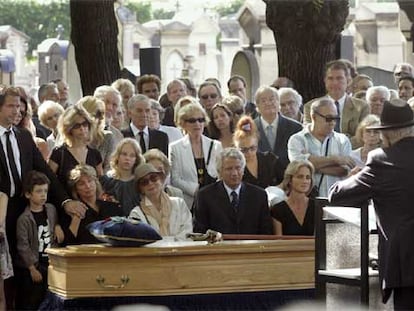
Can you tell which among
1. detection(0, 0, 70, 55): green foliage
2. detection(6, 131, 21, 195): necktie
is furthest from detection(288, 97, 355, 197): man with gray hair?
detection(0, 0, 70, 55): green foliage

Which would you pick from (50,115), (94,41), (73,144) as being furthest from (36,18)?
(73,144)

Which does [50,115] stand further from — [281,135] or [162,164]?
[162,164]

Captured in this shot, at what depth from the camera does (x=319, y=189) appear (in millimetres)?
13180

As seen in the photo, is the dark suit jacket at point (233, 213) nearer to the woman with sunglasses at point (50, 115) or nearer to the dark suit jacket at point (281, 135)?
the dark suit jacket at point (281, 135)

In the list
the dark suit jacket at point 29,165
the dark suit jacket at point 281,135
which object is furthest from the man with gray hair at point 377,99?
the dark suit jacket at point 29,165

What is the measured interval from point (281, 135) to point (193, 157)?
1.14 metres

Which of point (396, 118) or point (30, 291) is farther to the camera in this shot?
point (30, 291)

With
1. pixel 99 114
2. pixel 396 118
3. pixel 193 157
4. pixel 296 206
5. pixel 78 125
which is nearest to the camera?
pixel 396 118

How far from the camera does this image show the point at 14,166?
12492 mm

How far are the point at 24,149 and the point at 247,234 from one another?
1818 mm

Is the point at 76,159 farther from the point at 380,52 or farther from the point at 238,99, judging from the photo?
the point at 380,52

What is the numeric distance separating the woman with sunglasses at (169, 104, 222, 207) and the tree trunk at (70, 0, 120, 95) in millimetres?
7025

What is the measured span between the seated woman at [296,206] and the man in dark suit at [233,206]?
0.37ft

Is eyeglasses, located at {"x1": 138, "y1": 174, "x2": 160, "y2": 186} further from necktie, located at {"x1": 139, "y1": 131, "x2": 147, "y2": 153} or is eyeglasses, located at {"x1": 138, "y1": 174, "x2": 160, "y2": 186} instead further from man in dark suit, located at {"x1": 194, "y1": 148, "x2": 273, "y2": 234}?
necktie, located at {"x1": 139, "y1": 131, "x2": 147, "y2": 153}
